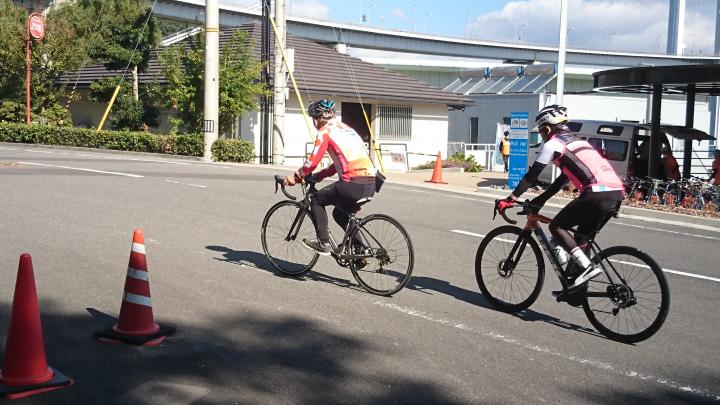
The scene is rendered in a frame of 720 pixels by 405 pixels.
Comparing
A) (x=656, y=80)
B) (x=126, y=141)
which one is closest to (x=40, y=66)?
(x=126, y=141)

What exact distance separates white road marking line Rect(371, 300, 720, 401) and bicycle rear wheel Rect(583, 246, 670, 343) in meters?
0.74

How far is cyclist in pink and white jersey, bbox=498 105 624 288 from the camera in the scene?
6.43 m

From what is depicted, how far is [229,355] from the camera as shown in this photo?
5473 millimetres

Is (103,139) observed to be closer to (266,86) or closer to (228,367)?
(266,86)

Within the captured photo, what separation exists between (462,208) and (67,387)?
11.7 meters

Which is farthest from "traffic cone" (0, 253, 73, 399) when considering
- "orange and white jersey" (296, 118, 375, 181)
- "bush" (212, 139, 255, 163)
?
"bush" (212, 139, 255, 163)

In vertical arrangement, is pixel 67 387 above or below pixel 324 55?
below

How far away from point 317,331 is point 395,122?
96.3 feet

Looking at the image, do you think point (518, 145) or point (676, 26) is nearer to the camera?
point (518, 145)

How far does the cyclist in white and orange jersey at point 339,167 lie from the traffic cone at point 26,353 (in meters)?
3.19

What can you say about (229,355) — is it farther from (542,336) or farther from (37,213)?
(37,213)

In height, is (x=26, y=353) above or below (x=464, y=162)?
below

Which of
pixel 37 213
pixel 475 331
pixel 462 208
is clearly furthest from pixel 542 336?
pixel 462 208

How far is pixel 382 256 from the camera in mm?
7438
